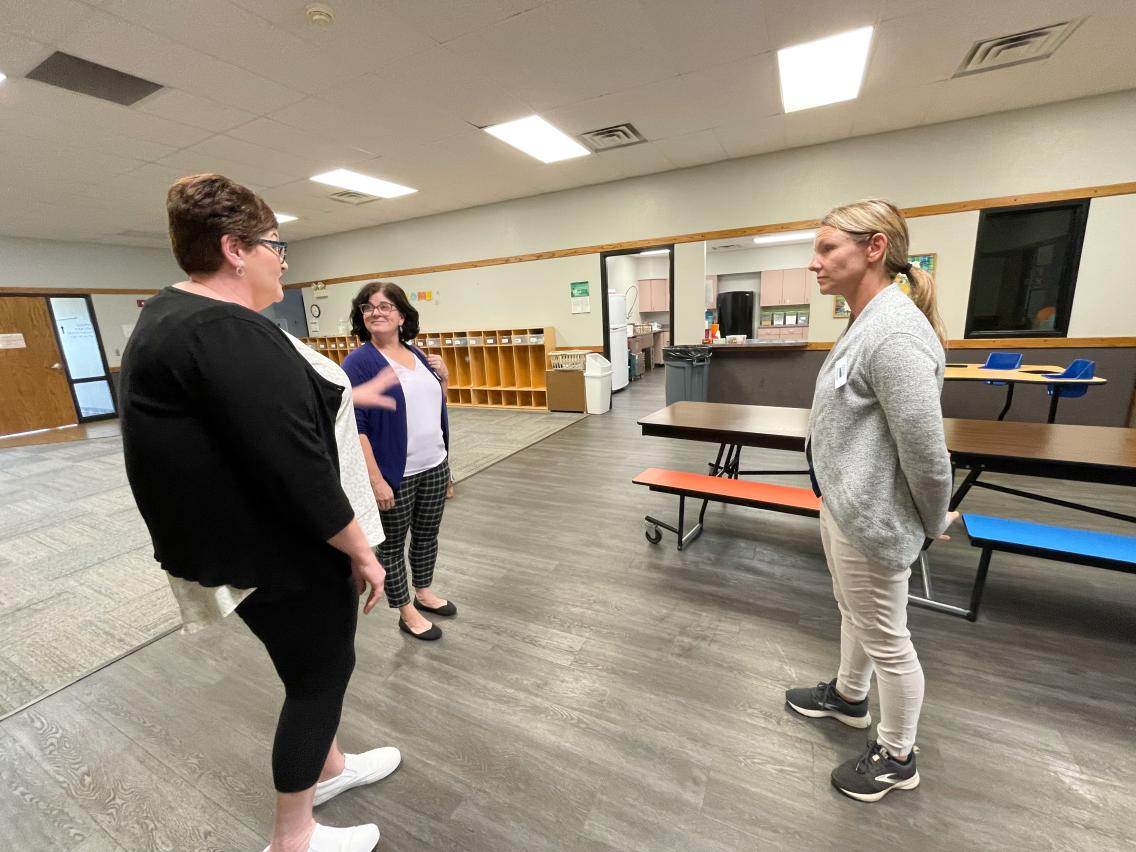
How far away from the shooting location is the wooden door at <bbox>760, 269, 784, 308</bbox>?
1035 cm

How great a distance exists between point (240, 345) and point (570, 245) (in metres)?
6.50

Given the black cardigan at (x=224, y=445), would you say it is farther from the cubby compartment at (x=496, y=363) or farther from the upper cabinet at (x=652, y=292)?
the upper cabinet at (x=652, y=292)

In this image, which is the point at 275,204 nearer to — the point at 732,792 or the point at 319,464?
the point at 319,464

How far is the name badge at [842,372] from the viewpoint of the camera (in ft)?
3.68

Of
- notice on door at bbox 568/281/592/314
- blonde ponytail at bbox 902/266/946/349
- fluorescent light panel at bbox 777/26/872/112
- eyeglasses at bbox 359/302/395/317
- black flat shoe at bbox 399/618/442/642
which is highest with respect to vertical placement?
fluorescent light panel at bbox 777/26/872/112

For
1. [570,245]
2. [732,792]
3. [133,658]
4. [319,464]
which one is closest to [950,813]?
[732,792]

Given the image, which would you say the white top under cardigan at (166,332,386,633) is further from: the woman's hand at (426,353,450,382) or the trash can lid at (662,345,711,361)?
the trash can lid at (662,345,711,361)

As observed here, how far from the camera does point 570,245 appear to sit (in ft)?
22.1

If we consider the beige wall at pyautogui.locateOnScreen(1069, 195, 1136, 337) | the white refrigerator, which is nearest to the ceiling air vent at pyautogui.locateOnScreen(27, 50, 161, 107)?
the white refrigerator

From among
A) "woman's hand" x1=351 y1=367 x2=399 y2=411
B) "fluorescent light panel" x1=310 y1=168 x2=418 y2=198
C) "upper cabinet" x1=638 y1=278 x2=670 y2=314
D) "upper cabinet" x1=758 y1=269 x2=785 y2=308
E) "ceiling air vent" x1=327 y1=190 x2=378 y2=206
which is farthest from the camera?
"upper cabinet" x1=638 y1=278 x2=670 y2=314

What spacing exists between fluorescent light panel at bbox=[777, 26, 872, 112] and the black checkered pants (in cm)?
373

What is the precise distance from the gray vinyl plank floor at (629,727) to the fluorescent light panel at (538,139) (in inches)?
155

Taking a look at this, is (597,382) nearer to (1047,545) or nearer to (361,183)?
(361,183)

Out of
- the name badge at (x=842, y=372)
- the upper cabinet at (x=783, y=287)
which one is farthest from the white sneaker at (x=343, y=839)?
the upper cabinet at (x=783, y=287)
